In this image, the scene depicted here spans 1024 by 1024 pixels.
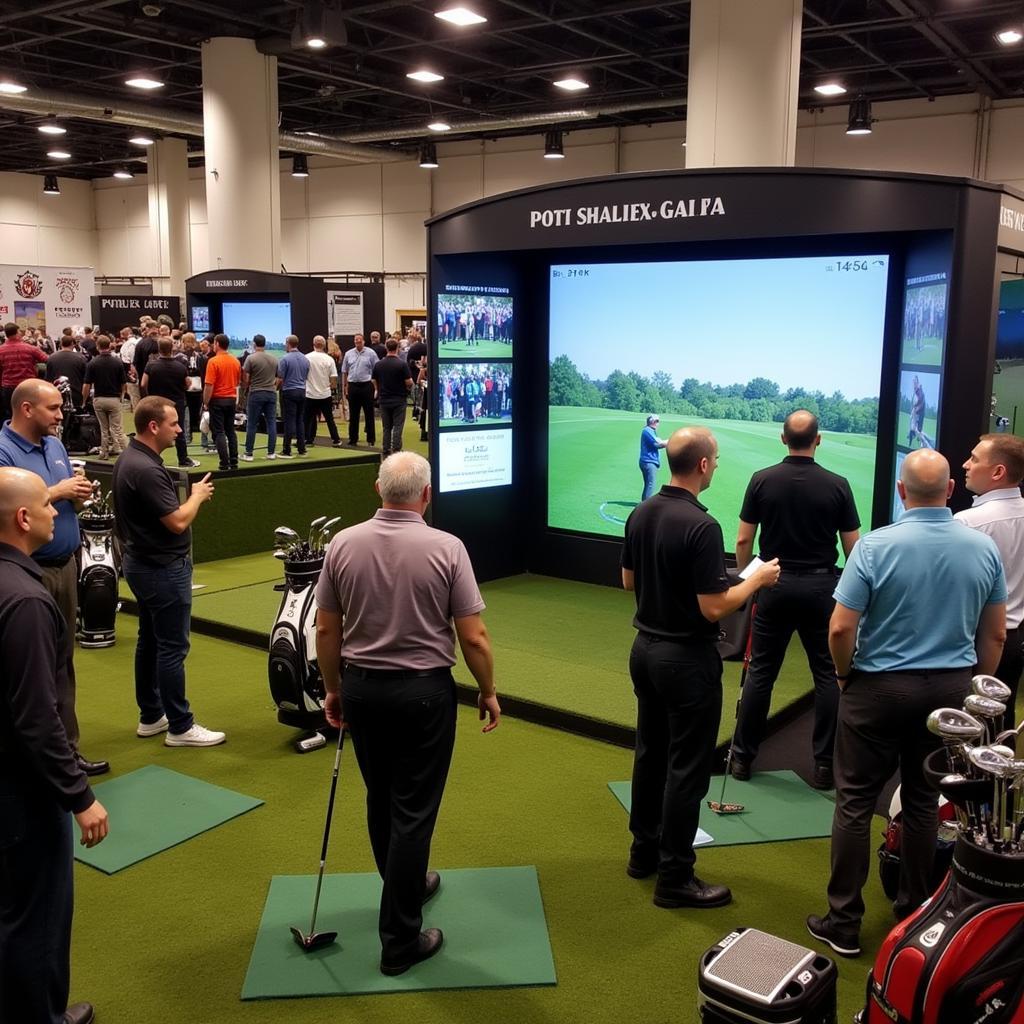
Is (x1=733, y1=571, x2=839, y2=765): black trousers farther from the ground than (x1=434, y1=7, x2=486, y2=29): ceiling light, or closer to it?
closer to it

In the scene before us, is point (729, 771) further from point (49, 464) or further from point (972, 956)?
point (49, 464)

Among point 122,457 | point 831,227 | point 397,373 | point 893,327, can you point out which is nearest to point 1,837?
point 122,457

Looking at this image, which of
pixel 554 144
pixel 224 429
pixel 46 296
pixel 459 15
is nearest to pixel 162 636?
pixel 224 429

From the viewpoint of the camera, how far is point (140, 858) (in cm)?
396

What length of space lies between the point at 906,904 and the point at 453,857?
1668mm

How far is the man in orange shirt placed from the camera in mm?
10172

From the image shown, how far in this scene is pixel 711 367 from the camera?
23.5 feet

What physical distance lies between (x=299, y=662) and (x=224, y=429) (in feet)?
19.3

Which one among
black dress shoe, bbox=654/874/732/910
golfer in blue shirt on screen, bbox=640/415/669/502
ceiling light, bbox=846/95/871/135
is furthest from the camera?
ceiling light, bbox=846/95/871/135

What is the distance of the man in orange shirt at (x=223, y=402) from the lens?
1017 centimetres

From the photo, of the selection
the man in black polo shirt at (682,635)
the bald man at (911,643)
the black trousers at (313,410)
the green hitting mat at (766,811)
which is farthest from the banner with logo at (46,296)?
the bald man at (911,643)

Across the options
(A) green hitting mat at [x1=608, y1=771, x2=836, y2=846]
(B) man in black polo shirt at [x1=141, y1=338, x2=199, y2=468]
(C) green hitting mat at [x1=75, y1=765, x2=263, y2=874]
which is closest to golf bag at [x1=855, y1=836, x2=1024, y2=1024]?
(A) green hitting mat at [x1=608, y1=771, x2=836, y2=846]

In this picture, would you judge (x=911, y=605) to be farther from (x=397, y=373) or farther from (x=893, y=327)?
(x=397, y=373)

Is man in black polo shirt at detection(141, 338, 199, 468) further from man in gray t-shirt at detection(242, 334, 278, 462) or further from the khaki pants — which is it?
the khaki pants
